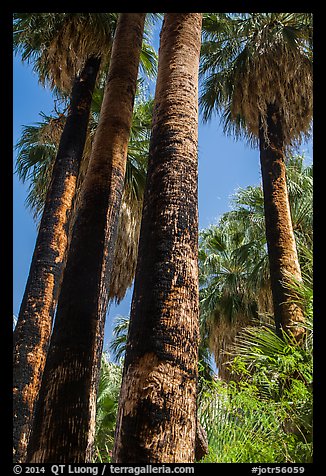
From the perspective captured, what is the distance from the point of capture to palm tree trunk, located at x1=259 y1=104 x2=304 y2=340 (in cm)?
677

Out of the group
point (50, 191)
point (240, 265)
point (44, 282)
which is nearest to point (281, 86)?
point (50, 191)

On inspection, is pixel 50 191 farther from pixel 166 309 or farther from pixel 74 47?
pixel 166 309

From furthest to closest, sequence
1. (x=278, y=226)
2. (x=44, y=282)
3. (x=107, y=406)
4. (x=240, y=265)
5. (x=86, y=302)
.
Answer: (x=240, y=265) < (x=107, y=406) < (x=278, y=226) < (x=44, y=282) < (x=86, y=302)

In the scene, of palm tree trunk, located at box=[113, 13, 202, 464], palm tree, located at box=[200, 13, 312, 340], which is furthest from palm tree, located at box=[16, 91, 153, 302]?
palm tree trunk, located at box=[113, 13, 202, 464]

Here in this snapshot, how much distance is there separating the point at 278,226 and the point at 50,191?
343 cm

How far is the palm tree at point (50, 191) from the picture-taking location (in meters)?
5.02

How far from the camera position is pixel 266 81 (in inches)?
369

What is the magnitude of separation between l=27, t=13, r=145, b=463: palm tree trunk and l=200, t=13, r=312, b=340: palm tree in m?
3.45

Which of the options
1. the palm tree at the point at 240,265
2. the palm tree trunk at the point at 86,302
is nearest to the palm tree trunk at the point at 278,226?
the palm tree trunk at the point at 86,302

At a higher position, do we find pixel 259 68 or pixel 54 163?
pixel 259 68

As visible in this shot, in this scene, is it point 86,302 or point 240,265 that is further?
point 240,265

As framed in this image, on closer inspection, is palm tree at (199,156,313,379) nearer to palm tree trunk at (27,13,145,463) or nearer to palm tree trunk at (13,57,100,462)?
palm tree trunk at (13,57,100,462)
